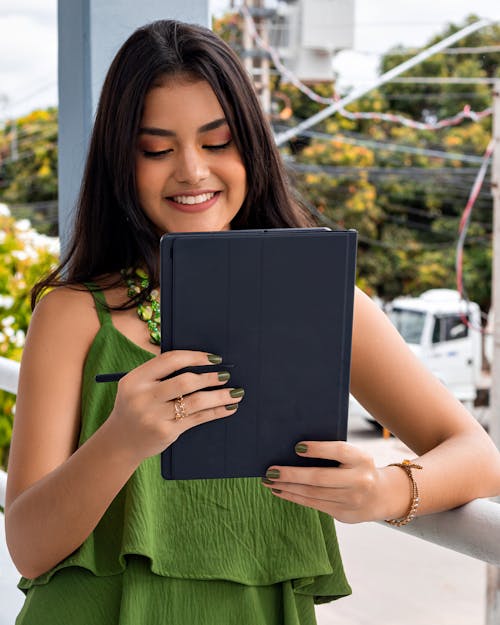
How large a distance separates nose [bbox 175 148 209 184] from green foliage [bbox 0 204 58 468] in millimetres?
1692

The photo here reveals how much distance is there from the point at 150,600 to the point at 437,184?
13310 millimetres

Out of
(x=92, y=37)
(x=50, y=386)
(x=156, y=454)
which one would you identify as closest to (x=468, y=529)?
(x=156, y=454)

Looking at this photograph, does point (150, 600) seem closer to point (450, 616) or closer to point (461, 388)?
point (450, 616)

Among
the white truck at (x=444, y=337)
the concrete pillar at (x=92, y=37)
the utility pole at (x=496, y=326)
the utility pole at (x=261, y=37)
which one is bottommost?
the white truck at (x=444, y=337)

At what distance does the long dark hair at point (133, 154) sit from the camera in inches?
35.9

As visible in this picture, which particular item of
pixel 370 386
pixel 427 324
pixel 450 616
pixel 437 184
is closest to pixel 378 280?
pixel 437 184

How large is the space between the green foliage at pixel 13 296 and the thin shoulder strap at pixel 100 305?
1.65 meters

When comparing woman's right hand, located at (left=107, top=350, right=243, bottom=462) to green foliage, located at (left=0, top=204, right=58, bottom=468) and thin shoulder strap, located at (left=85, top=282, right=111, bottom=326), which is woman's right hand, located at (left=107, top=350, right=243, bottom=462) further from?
green foliage, located at (left=0, top=204, right=58, bottom=468)

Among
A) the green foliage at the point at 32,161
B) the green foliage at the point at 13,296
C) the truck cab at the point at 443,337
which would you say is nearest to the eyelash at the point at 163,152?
the green foliage at the point at 13,296

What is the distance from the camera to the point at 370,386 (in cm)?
95

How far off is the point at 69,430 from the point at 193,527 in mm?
145

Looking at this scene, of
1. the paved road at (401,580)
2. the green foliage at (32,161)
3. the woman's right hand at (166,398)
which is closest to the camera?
the woman's right hand at (166,398)

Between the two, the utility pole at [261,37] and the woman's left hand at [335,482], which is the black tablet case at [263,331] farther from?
the utility pole at [261,37]

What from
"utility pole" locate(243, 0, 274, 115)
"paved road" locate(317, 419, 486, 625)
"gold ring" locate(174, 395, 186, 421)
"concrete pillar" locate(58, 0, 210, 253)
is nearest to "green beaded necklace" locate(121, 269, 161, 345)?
"gold ring" locate(174, 395, 186, 421)
